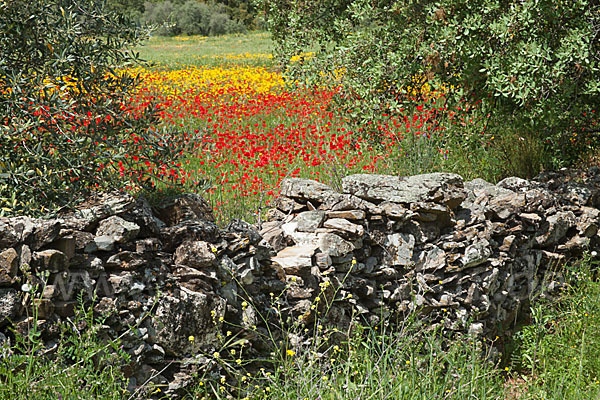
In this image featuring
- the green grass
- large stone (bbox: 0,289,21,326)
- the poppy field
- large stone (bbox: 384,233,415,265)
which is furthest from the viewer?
the green grass

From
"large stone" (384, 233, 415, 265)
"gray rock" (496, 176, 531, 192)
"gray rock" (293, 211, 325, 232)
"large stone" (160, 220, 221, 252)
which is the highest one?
"large stone" (160, 220, 221, 252)

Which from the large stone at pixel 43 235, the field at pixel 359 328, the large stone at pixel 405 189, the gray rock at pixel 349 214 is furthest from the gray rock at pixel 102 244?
the large stone at pixel 405 189

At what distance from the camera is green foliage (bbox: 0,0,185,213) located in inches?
122

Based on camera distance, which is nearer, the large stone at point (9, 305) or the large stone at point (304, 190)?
the large stone at point (9, 305)

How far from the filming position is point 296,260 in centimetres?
374

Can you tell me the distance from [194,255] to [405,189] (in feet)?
6.29

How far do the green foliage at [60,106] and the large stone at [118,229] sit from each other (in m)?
0.24

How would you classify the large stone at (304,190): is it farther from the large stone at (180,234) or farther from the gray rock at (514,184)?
the gray rock at (514,184)

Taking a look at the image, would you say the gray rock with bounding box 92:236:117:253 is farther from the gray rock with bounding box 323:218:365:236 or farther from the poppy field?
the gray rock with bounding box 323:218:365:236

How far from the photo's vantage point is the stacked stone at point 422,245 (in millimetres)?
3945

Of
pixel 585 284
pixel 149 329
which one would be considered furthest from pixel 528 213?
pixel 149 329

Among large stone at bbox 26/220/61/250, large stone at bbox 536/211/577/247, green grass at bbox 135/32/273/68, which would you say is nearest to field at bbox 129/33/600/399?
large stone at bbox 536/211/577/247

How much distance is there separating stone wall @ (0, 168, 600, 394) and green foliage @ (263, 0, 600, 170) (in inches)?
30.3

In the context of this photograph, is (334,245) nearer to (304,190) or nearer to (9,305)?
(304,190)
